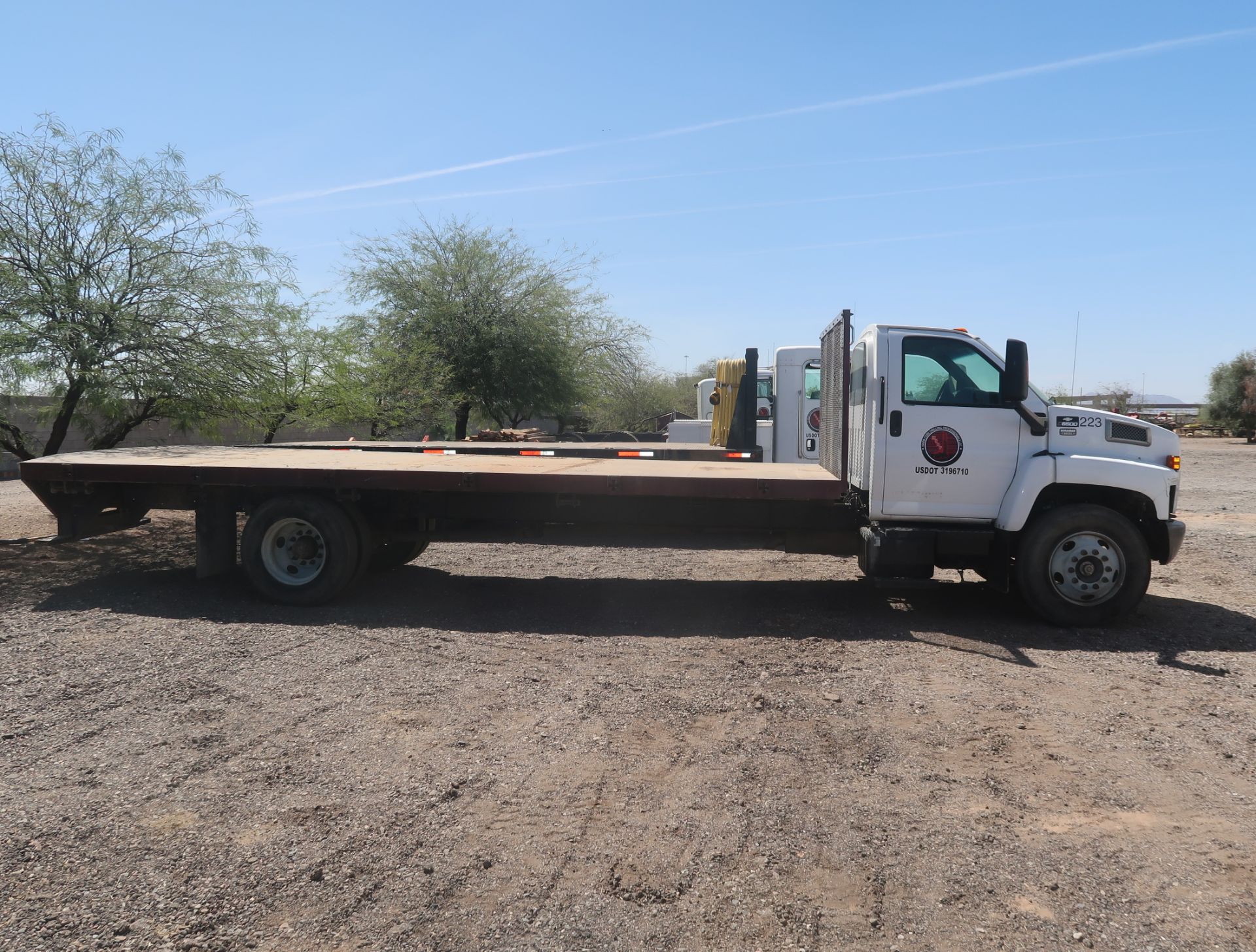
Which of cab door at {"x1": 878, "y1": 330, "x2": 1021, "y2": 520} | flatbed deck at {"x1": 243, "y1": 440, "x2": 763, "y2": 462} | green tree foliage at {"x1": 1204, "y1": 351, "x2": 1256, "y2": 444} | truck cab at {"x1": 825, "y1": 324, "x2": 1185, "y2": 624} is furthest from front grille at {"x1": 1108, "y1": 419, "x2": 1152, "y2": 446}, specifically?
green tree foliage at {"x1": 1204, "y1": 351, "x2": 1256, "y2": 444}

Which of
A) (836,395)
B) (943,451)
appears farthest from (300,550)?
(943,451)

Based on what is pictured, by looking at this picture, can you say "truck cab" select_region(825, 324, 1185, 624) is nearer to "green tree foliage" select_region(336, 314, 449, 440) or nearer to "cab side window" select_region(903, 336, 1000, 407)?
"cab side window" select_region(903, 336, 1000, 407)

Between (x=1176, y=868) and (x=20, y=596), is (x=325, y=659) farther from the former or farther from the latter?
(x=1176, y=868)

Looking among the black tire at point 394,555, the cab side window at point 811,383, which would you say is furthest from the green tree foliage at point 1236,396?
the black tire at point 394,555

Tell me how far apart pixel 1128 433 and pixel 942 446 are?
1.62m

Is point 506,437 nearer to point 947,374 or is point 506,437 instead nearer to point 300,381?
point 300,381

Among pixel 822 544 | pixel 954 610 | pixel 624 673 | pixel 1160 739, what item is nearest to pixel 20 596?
pixel 624 673

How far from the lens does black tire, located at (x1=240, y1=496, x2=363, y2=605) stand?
8.58 m

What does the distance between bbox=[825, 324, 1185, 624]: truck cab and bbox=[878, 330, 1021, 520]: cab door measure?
0.04 ft

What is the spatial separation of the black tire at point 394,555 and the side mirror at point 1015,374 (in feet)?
18.7

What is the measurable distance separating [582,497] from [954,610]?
11.6 ft

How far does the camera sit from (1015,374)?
25.1ft

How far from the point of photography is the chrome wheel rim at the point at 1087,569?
7.84 metres

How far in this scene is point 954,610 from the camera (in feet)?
28.4
